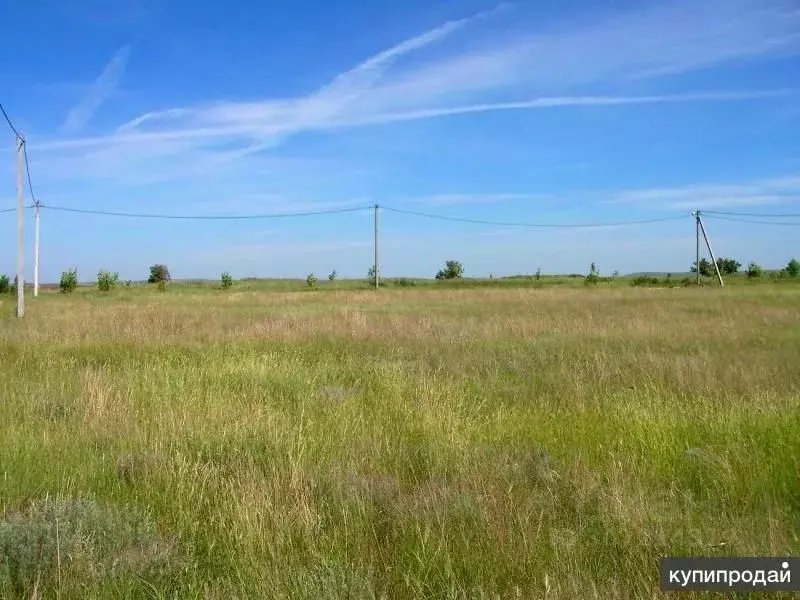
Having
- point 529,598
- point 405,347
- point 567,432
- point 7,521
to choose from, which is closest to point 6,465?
point 7,521

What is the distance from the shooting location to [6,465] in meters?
4.83

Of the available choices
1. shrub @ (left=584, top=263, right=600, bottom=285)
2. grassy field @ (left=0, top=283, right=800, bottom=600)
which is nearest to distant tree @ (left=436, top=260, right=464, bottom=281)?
shrub @ (left=584, top=263, right=600, bottom=285)

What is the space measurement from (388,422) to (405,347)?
610 centimetres

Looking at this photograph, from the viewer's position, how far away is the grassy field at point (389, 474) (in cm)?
325

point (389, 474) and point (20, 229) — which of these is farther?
point (20, 229)

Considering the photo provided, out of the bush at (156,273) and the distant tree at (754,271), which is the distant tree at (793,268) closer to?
the distant tree at (754,271)

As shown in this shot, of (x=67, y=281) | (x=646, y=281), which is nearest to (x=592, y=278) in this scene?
(x=646, y=281)

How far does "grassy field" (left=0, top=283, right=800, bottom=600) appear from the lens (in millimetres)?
3252

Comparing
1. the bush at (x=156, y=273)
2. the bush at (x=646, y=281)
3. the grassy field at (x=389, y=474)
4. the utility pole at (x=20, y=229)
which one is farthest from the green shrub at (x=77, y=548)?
the bush at (x=156, y=273)

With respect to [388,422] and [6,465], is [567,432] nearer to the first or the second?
[388,422]

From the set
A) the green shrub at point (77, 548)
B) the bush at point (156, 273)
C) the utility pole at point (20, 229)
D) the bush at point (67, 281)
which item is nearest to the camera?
the green shrub at point (77, 548)

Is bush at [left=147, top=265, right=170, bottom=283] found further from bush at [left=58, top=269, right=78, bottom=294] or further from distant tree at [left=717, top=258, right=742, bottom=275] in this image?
distant tree at [left=717, top=258, right=742, bottom=275]

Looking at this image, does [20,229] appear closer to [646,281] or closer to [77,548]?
[77,548]

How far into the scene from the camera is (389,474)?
15.9ft
